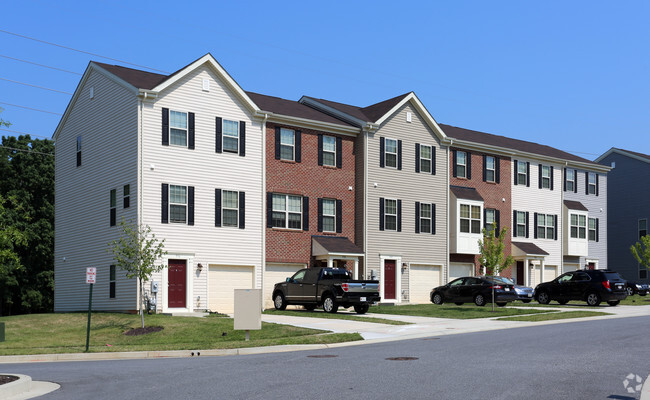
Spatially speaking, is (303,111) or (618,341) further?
(303,111)

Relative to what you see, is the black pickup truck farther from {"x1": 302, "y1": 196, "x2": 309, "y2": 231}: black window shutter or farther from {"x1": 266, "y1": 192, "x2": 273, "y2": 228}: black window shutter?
{"x1": 302, "y1": 196, "x2": 309, "y2": 231}: black window shutter

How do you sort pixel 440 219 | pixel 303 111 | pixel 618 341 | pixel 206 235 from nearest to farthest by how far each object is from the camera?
pixel 618 341
pixel 206 235
pixel 303 111
pixel 440 219

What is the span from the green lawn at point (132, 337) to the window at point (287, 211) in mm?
8696

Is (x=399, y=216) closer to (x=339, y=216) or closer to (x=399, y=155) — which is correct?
(x=399, y=155)

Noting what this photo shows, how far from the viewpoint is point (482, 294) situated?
35.8m

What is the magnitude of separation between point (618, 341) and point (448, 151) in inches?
1047

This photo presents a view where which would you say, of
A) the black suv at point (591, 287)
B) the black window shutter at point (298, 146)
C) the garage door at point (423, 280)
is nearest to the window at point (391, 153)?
the black window shutter at point (298, 146)

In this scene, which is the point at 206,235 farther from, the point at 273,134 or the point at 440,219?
the point at 440,219

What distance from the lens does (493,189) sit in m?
46.9

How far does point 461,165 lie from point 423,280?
25.1 feet

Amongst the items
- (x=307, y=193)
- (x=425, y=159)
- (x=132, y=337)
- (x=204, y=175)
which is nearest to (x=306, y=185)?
(x=307, y=193)

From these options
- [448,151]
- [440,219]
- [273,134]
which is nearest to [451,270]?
[440,219]

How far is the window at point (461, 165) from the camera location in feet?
147

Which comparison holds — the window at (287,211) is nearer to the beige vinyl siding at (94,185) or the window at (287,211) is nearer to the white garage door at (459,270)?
the beige vinyl siding at (94,185)
